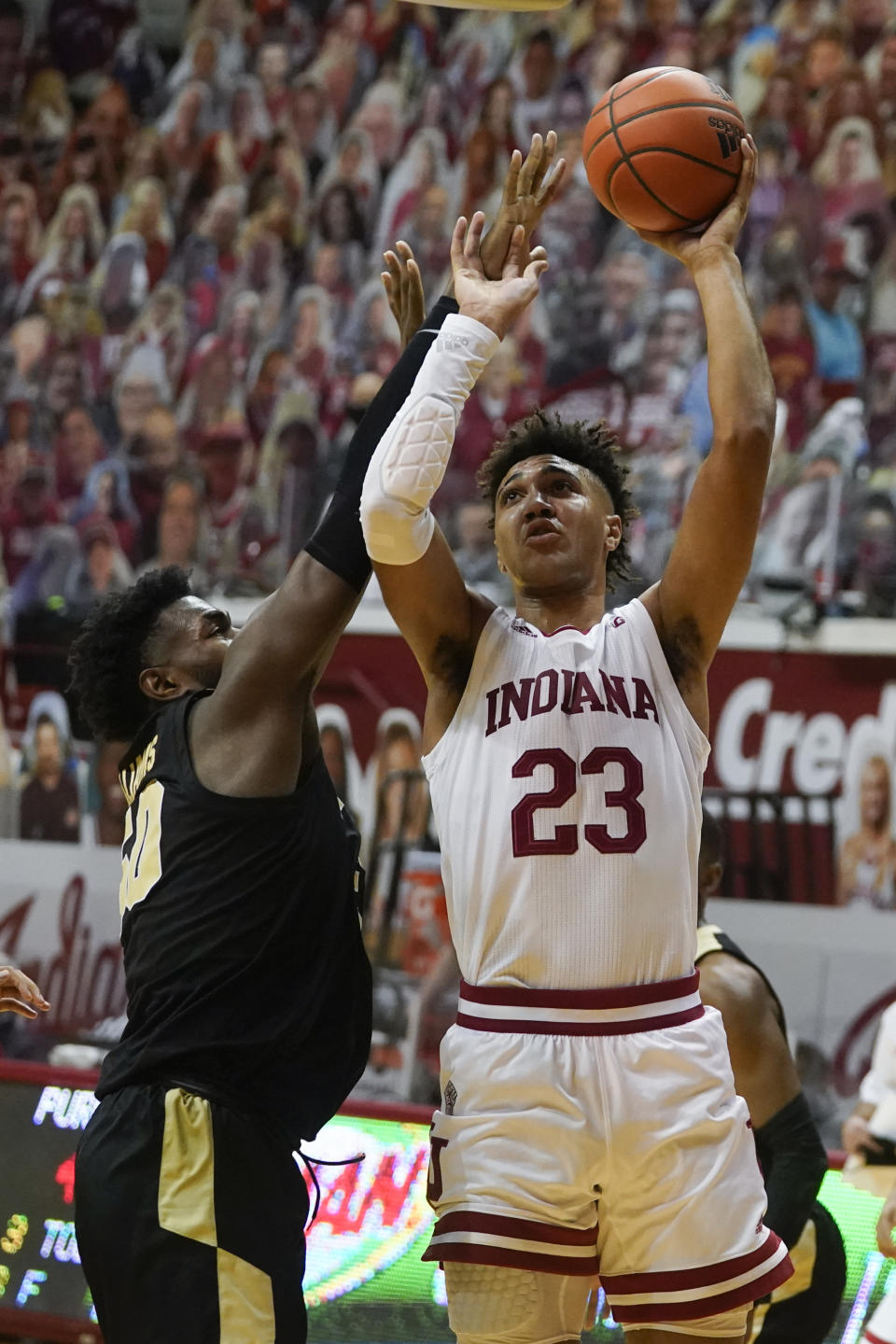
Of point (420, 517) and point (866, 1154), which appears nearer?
point (420, 517)

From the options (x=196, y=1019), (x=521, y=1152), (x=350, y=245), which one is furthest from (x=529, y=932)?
(x=350, y=245)

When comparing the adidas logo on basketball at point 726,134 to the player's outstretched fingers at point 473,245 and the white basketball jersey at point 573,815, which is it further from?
the white basketball jersey at point 573,815

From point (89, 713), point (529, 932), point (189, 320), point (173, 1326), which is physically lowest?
point (173, 1326)

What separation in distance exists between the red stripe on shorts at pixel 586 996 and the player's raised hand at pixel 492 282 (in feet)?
3.96

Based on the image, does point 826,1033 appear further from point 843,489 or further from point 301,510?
point 301,510

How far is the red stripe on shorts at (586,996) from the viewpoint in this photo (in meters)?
2.70

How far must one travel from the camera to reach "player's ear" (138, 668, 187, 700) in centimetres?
327

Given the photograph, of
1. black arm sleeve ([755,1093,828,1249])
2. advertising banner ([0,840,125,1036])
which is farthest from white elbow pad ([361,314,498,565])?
advertising banner ([0,840,125,1036])

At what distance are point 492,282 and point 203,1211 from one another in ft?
5.91

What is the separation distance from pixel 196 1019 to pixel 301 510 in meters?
7.56

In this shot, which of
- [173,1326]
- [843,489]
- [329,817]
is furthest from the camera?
[843,489]

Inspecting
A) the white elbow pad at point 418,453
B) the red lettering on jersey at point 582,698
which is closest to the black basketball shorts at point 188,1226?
the red lettering on jersey at point 582,698

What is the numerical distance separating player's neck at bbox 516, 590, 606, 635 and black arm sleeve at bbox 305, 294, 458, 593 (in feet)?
1.20

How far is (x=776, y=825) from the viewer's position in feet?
27.5
